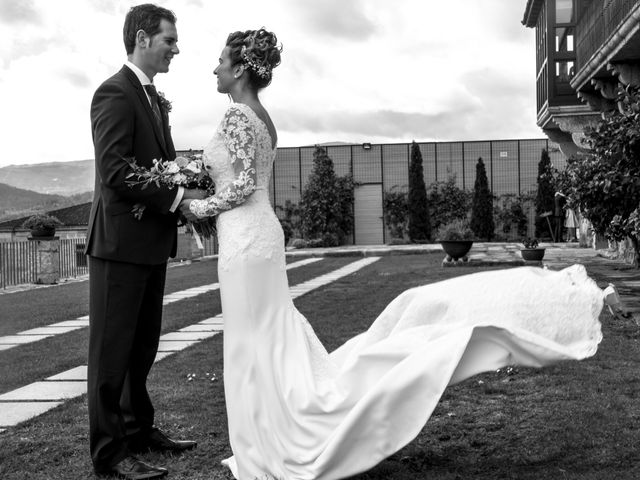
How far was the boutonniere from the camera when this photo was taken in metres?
3.94

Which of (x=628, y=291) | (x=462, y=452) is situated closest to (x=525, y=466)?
(x=462, y=452)

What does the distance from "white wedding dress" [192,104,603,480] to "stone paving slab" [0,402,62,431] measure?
5.98 ft

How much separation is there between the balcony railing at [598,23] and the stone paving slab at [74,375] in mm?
9044

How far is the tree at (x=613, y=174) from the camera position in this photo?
8.98 m

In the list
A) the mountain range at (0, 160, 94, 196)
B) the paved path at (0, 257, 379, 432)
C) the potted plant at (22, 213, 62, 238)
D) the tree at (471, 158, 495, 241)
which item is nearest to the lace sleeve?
the paved path at (0, 257, 379, 432)

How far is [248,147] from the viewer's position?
11.7ft

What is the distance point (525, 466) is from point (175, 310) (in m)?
7.62

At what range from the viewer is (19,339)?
8.38 meters

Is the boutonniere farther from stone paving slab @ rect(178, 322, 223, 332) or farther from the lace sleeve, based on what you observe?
stone paving slab @ rect(178, 322, 223, 332)

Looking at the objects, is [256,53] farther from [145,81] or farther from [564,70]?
[564,70]

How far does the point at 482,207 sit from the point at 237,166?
2781cm

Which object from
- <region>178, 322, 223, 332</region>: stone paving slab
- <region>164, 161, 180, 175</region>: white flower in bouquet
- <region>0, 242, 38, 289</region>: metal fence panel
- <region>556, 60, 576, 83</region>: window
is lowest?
<region>178, 322, 223, 332</region>: stone paving slab

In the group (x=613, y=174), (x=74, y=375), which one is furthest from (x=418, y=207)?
(x=74, y=375)

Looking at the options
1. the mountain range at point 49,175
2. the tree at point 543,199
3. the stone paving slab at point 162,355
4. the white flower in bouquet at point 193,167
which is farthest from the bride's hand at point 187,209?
the mountain range at point 49,175
